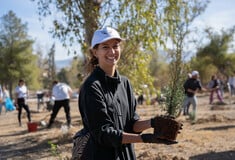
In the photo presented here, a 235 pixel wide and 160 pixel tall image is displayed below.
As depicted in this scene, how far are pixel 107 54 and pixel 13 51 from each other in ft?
141

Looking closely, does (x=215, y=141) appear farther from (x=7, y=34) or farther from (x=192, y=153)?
(x=7, y=34)

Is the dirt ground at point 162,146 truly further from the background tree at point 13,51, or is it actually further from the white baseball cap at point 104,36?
the background tree at point 13,51

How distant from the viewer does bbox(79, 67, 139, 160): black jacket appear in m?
2.46

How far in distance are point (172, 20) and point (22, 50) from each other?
1480 inches

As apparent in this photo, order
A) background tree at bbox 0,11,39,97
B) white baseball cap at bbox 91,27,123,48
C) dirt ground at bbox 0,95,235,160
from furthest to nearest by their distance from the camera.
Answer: background tree at bbox 0,11,39,97
dirt ground at bbox 0,95,235,160
white baseball cap at bbox 91,27,123,48

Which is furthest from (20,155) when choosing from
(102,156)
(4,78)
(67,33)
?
(4,78)

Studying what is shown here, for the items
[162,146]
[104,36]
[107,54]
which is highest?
[104,36]

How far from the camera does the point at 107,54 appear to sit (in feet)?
8.68

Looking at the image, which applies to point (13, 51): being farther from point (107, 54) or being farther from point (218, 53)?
point (107, 54)

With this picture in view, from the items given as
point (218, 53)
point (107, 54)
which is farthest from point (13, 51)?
point (107, 54)

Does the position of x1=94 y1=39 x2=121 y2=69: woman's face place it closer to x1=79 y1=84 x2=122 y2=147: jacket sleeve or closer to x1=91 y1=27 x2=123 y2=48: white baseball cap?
x1=91 y1=27 x2=123 y2=48: white baseball cap

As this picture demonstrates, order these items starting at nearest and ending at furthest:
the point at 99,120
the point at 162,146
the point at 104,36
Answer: the point at 99,120 → the point at 104,36 → the point at 162,146

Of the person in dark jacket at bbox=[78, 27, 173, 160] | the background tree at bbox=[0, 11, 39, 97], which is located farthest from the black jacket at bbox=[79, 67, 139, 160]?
the background tree at bbox=[0, 11, 39, 97]

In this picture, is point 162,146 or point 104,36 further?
point 162,146
